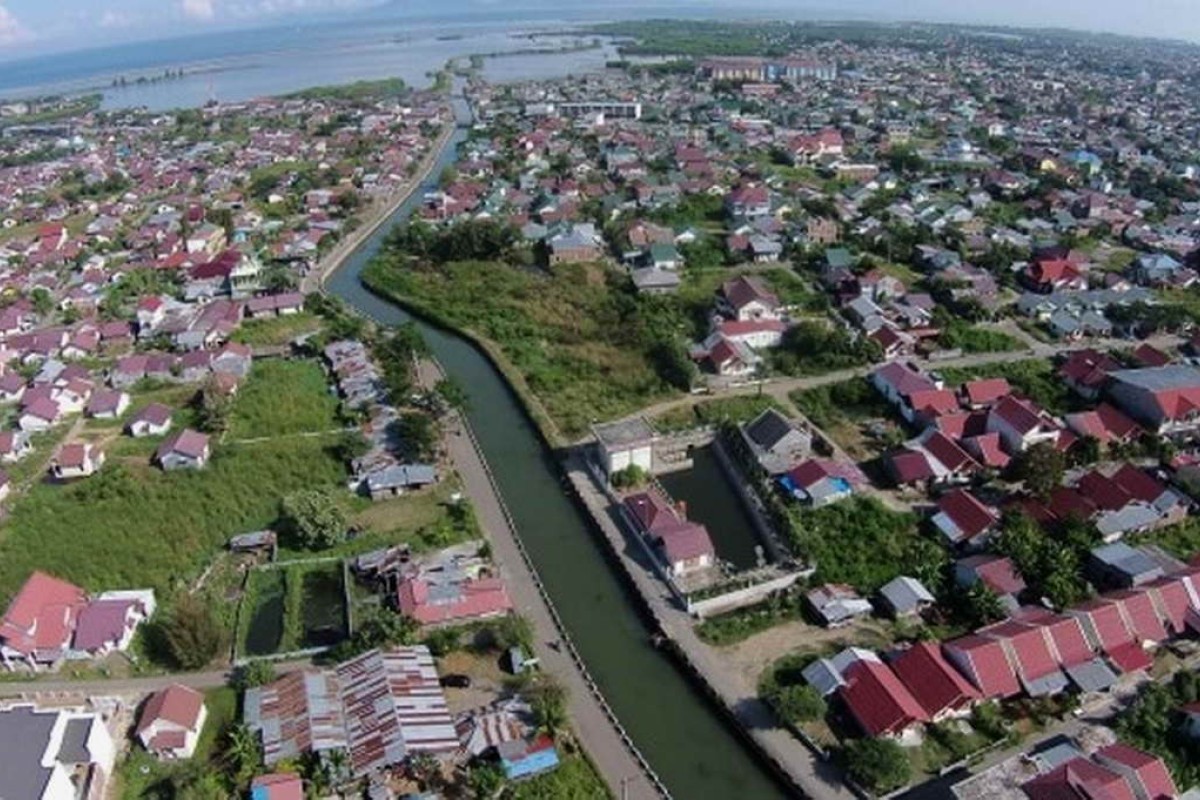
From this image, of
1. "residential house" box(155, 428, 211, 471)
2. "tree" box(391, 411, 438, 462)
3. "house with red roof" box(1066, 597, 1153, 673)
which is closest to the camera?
"house with red roof" box(1066, 597, 1153, 673)

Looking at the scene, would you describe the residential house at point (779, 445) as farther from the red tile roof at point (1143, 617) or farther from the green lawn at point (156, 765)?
the green lawn at point (156, 765)

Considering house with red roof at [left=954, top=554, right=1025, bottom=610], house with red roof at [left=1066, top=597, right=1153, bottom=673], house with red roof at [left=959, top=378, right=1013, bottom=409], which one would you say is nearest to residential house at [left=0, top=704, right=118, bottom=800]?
house with red roof at [left=954, top=554, right=1025, bottom=610]

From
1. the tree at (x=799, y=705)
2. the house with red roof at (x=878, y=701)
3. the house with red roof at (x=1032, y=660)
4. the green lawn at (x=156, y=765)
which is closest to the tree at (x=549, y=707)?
the tree at (x=799, y=705)

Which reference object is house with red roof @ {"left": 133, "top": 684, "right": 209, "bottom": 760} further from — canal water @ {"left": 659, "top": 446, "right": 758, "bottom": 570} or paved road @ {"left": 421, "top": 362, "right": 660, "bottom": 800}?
canal water @ {"left": 659, "top": 446, "right": 758, "bottom": 570}

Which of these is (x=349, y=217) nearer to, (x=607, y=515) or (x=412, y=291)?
(x=412, y=291)

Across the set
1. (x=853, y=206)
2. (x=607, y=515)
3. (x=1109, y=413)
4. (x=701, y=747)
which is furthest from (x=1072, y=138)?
(x=701, y=747)

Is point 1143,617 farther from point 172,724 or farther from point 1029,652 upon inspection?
point 172,724

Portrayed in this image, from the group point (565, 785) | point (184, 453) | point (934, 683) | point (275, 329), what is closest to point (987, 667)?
point (934, 683)

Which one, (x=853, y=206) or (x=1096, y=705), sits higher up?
(x=853, y=206)
